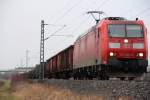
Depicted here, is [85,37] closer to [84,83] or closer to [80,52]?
[80,52]

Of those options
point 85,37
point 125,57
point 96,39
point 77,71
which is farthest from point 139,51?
point 77,71

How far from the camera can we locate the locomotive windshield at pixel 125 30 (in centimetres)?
2397

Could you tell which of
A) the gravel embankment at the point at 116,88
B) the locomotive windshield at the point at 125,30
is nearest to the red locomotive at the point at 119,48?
the locomotive windshield at the point at 125,30

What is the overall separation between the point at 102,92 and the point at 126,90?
306cm

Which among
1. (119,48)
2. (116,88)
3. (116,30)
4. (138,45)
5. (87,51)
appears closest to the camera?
(116,88)

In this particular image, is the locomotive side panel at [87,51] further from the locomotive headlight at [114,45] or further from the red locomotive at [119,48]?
the locomotive headlight at [114,45]

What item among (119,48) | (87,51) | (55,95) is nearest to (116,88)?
(119,48)

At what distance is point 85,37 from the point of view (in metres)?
29.5

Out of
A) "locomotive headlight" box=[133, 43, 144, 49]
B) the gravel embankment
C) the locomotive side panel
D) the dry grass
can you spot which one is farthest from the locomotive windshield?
the dry grass

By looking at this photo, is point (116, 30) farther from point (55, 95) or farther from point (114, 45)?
point (55, 95)

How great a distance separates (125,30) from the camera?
2409cm

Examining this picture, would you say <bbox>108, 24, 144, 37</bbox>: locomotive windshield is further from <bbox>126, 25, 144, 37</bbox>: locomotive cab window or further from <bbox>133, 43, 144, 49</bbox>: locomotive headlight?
<bbox>133, 43, 144, 49</bbox>: locomotive headlight

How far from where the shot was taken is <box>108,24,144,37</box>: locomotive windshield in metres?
24.0

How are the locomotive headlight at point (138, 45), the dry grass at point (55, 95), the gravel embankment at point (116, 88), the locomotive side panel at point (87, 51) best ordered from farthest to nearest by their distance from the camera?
the locomotive side panel at point (87, 51), the locomotive headlight at point (138, 45), the dry grass at point (55, 95), the gravel embankment at point (116, 88)
